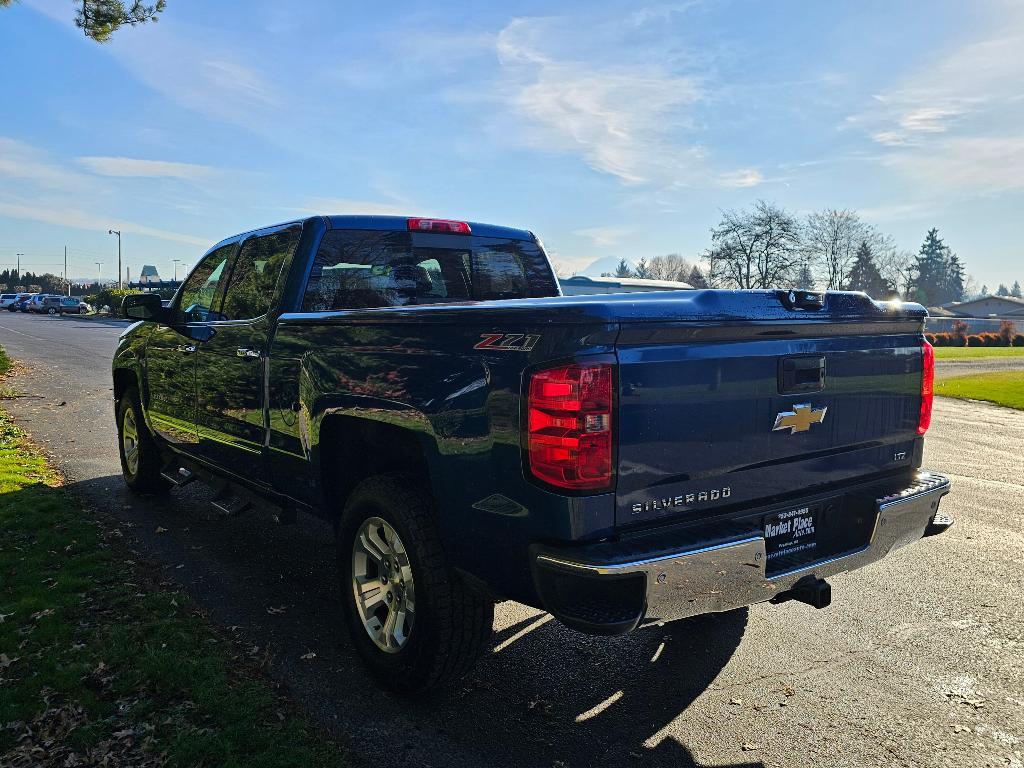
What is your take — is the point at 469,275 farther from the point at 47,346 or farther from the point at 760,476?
the point at 47,346

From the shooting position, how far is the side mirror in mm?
5418

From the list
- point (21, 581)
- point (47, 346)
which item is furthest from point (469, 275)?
point (47, 346)

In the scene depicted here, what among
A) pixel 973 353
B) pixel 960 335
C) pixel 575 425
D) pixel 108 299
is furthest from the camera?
pixel 108 299

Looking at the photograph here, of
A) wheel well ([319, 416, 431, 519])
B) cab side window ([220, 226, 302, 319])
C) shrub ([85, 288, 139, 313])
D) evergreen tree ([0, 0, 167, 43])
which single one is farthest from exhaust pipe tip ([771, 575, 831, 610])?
shrub ([85, 288, 139, 313])

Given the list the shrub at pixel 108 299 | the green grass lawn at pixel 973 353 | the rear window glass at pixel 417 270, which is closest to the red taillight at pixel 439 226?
the rear window glass at pixel 417 270

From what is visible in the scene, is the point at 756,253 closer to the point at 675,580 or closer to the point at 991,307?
the point at 675,580

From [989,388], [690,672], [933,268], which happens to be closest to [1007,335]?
[989,388]

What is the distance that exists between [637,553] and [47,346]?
2711cm

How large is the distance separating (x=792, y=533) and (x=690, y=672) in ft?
3.01

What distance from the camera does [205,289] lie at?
5539mm

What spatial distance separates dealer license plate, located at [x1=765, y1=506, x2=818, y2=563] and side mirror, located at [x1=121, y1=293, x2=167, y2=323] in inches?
168

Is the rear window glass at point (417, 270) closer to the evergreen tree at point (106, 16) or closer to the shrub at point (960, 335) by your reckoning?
the evergreen tree at point (106, 16)

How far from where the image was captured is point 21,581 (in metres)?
4.62

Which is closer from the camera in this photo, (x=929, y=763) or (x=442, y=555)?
(x=929, y=763)
